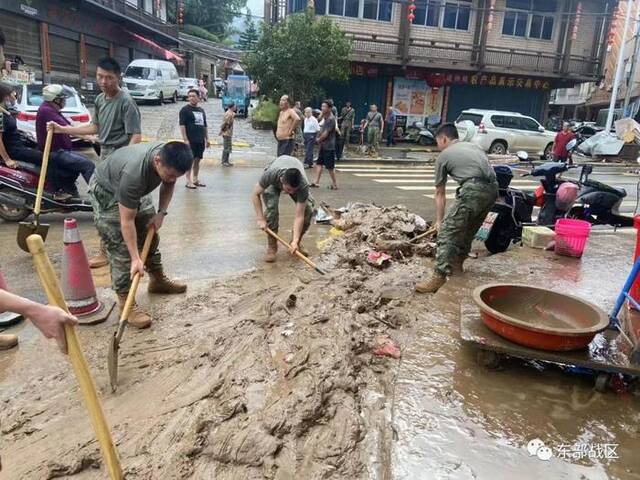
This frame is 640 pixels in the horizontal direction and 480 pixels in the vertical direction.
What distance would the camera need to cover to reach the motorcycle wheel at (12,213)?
21.7ft

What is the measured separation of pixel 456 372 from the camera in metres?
3.49

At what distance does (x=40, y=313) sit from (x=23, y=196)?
533 centimetres

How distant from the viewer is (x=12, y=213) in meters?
6.65

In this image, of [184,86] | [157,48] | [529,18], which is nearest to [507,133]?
[529,18]

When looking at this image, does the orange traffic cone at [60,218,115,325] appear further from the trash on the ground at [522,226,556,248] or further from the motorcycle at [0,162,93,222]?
the trash on the ground at [522,226,556,248]

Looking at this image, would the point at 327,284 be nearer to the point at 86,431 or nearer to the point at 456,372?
the point at 456,372

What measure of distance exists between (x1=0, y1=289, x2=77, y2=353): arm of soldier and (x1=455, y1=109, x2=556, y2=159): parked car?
18.2m

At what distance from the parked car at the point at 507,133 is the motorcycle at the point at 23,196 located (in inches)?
595

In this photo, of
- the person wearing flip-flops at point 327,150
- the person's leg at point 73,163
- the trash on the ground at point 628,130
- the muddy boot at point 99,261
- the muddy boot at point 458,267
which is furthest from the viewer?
Answer: the person wearing flip-flops at point 327,150

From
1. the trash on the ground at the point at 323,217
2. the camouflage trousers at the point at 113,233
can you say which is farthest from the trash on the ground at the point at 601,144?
the camouflage trousers at the point at 113,233

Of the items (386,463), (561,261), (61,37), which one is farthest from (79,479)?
(61,37)

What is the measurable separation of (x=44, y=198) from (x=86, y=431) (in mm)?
4550

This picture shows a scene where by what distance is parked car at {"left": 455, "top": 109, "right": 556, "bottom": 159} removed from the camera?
1872 centimetres

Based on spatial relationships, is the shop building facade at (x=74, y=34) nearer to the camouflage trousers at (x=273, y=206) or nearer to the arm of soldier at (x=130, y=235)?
the camouflage trousers at (x=273, y=206)
